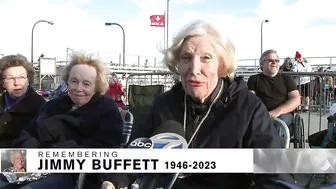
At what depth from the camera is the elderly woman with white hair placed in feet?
6.08

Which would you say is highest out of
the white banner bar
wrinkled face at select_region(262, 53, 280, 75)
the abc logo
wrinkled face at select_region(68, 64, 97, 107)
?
wrinkled face at select_region(262, 53, 280, 75)

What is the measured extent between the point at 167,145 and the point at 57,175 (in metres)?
0.99

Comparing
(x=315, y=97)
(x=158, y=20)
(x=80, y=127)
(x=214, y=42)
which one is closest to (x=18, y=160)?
(x=80, y=127)

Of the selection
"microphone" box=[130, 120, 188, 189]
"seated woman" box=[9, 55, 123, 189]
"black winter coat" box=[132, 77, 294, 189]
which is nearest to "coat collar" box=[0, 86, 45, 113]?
"seated woman" box=[9, 55, 123, 189]

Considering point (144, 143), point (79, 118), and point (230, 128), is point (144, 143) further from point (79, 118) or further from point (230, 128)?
point (79, 118)

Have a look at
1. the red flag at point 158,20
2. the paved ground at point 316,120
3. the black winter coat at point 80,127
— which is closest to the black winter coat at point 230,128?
the black winter coat at point 80,127

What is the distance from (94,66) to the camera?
281 centimetres

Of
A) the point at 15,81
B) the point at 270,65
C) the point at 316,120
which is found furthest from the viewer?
the point at 316,120

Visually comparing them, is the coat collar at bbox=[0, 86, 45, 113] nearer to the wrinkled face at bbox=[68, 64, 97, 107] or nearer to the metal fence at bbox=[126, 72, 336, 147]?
the wrinkled face at bbox=[68, 64, 97, 107]

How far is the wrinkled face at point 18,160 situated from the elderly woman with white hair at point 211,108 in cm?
72

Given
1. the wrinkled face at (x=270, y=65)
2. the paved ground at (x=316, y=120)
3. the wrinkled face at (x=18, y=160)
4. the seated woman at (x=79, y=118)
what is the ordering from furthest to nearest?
the paved ground at (x=316, y=120)
the wrinkled face at (x=270, y=65)
the seated woman at (x=79, y=118)
the wrinkled face at (x=18, y=160)

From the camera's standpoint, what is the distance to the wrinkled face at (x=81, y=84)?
2748 millimetres

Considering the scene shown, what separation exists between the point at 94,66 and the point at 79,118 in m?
0.39

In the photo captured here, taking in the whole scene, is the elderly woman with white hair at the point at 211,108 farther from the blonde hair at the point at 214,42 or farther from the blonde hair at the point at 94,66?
the blonde hair at the point at 94,66
